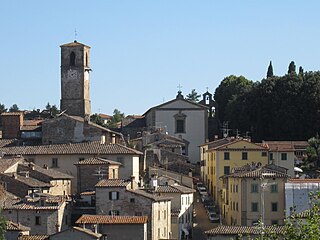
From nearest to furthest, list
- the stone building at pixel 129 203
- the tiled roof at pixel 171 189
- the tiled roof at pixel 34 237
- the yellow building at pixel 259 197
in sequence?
the tiled roof at pixel 34 237 < the stone building at pixel 129 203 < the yellow building at pixel 259 197 < the tiled roof at pixel 171 189

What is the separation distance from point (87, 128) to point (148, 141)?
1239 cm

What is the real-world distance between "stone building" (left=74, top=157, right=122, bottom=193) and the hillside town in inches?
2.6

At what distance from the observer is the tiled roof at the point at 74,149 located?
249 feet

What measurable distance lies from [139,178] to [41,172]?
9790mm

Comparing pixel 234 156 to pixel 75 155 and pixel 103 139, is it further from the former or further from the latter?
pixel 75 155

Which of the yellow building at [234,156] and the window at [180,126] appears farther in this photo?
the window at [180,126]

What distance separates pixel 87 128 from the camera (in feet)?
265

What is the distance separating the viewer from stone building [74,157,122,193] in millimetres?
71438

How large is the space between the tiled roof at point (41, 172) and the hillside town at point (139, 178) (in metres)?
0.07

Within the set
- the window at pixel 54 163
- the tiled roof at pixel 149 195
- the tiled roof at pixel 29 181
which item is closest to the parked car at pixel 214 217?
the tiled roof at pixel 149 195

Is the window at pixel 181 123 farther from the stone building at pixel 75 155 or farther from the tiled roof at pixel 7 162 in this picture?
the tiled roof at pixel 7 162

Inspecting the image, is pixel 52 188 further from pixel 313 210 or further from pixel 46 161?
pixel 313 210

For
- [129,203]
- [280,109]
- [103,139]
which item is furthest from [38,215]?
[280,109]

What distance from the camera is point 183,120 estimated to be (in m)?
99.4
